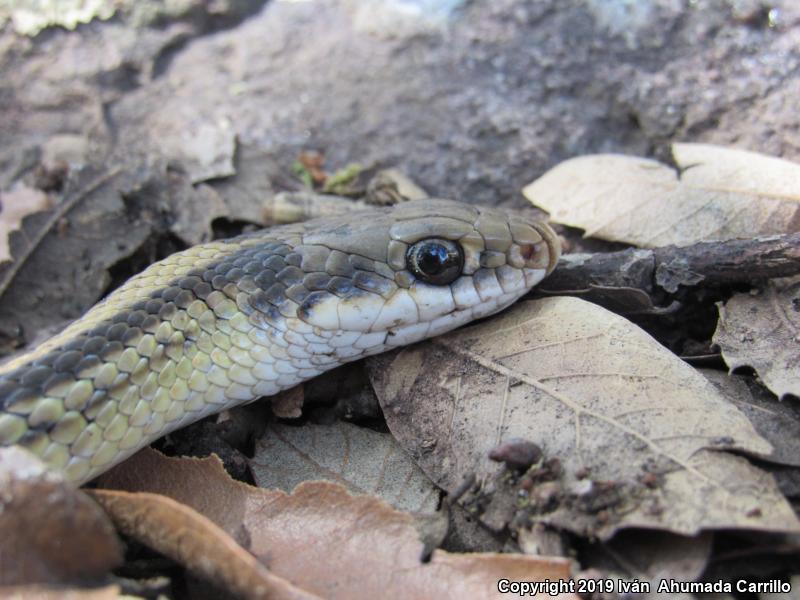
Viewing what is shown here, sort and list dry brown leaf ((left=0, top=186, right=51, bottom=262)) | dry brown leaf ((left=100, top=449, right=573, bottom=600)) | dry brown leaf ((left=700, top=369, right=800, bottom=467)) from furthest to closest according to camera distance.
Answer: dry brown leaf ((left=0, top=186, right=51, bottom=262)) → dry brown leaf ((left=700, top=369, right=800, bottom=467)) → dry brown leaf ((left=100, top=449, right=573, bottom=600))

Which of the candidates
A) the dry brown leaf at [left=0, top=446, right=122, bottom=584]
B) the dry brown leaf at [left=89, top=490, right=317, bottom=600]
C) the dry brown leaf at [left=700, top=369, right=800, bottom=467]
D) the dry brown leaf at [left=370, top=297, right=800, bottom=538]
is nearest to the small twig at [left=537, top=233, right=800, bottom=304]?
the dry brown leaf at [left=370, top=297, right=800, bottom=538]

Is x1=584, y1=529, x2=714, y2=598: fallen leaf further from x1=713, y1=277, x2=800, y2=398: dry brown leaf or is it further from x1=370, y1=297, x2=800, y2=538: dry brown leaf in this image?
x1=713, y1=277, x2=800, y2=398: dry brown leaf

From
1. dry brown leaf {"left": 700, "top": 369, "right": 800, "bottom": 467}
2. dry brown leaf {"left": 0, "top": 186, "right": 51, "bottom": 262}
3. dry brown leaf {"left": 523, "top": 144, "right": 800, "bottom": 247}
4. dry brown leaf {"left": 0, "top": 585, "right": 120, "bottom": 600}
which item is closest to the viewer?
dry brown leaf {"left": 0, "top": 585, "right": 120, "bottom": 600}

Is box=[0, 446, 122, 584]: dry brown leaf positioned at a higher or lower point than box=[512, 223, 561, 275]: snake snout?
higher

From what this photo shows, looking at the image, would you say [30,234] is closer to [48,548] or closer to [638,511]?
[48,548]

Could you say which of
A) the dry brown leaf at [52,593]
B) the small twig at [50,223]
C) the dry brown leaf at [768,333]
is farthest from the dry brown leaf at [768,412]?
the small twig at [50,223]
